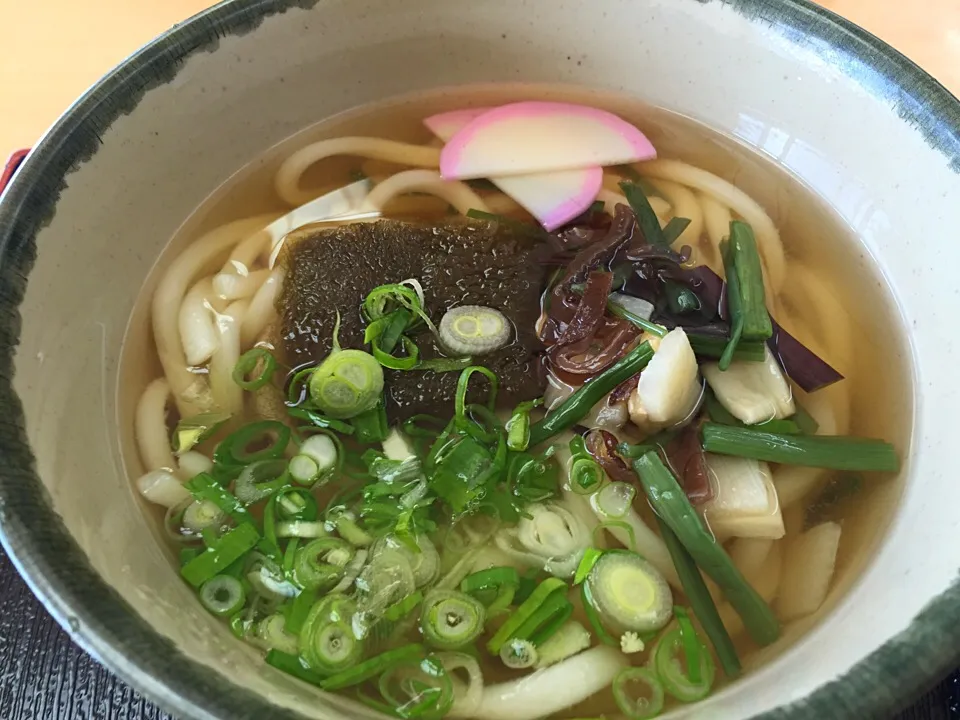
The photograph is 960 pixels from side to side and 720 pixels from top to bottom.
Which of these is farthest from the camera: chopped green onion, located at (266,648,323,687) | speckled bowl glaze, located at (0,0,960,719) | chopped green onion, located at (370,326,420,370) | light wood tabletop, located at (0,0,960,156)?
light wood tabletop, located at (0,0,960,156)

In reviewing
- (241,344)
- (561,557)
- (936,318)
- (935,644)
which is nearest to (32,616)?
(241,344)

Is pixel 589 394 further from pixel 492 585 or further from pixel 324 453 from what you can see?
pixel 324 453

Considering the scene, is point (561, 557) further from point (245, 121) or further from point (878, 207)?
point (245, 121)

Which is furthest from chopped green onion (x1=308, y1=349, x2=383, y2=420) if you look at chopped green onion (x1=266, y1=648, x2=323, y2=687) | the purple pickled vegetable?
the purple pickled vegetable

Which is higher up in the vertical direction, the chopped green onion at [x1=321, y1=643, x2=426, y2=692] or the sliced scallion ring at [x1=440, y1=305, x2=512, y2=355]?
the sliced scallion ring at [x1=440, y1=305, x2=512, y2=355]

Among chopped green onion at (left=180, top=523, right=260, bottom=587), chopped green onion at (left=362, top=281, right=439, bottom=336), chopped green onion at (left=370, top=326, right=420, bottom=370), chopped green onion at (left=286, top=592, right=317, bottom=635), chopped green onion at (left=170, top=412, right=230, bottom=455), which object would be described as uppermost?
chopped green onion at (left=362, top=281, right=439, bottom=336)

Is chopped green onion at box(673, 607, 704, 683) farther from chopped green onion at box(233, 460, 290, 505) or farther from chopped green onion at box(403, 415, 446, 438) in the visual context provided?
chopped green onion at box(233, 460, 290, 505)
